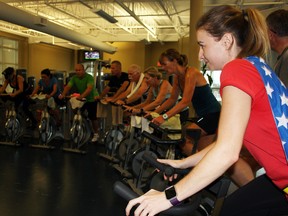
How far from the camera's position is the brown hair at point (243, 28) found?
966mm

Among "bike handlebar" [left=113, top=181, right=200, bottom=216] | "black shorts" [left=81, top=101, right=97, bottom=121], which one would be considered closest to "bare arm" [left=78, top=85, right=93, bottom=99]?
"black shorts" [left=81, top=101, right=97, bottom=121]

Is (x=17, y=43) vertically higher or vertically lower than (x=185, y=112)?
higher

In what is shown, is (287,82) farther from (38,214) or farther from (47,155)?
(47,155)

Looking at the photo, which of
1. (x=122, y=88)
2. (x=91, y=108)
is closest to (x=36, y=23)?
(x=91, y=108)

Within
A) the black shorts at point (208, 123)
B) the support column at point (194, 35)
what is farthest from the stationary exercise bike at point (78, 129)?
the black shorts at point (208, 123)

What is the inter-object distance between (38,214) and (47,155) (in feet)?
8.66

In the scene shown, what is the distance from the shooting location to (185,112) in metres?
4.18

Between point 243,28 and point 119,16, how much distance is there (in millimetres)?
11763

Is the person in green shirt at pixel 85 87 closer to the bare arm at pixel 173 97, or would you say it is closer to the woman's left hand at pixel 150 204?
the bare arm at pixel 173 97

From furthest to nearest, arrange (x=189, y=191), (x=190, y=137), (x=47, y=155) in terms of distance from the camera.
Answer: (x=47, y=155)
(x=190, y=137)
(x=189, y=191)

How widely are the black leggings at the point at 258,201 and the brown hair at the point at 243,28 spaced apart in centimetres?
46

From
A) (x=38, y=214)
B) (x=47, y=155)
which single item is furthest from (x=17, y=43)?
(x=38, y=214)

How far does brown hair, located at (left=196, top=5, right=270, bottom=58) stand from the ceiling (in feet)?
24.0

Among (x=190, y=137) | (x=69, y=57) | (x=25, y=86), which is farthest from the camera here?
(x=69, y=57)
